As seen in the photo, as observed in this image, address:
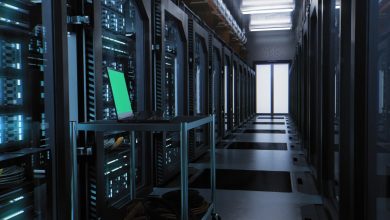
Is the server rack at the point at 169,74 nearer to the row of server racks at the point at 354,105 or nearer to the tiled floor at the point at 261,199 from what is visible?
the tiled floor at the point at 261,199

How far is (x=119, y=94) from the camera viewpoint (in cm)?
191

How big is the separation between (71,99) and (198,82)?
3.08 meters

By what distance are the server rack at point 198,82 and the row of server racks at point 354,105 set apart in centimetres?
162

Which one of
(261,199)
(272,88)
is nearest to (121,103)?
(261,199)

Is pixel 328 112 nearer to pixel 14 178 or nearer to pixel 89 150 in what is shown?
pixel 89 150

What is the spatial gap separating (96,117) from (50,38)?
0.53 meters

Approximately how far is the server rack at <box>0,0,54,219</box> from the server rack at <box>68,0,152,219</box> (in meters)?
0.28

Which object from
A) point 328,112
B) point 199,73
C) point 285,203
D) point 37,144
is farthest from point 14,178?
point 199,73

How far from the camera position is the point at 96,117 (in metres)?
2.08

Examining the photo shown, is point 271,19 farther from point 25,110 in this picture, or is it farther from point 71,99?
point 25,110

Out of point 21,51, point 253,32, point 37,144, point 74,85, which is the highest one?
point 253,32

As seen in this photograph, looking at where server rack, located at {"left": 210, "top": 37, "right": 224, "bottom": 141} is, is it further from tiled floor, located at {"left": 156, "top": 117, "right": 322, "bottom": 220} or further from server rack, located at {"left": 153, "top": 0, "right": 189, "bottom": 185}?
server rack, located at {"left": 153, "top": 0, "right": 189, "bottom": 185}

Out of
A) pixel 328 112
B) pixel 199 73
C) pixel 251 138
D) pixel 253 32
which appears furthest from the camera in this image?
pixel 253 32

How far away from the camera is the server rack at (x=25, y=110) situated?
1.57 metres
